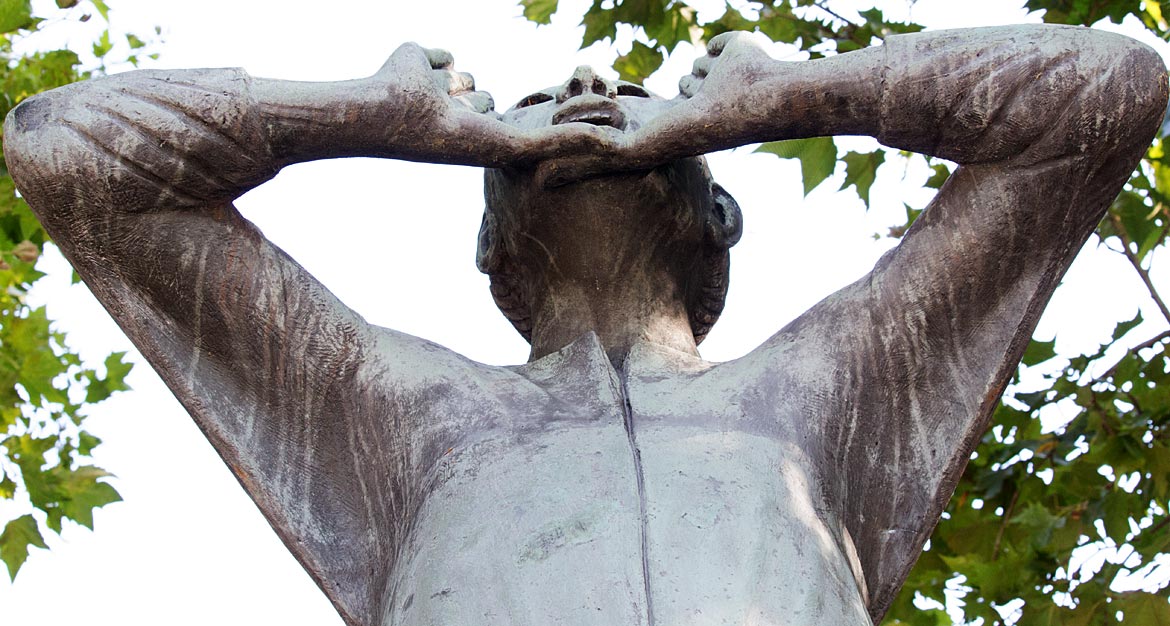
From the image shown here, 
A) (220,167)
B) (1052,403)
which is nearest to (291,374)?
(220,167)

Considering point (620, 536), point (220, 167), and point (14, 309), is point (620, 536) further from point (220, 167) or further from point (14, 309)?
point (14, 309)

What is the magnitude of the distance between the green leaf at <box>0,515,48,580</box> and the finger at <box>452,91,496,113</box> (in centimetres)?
380

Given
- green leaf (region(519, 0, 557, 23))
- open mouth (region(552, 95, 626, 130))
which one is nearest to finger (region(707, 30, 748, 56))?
open mouth (region(552, 95, 626, 130))

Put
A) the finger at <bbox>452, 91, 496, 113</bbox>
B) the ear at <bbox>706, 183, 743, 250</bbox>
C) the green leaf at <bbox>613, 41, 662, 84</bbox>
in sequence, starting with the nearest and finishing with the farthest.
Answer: the finger at <bbox>452, 91, 496, 113</bbox>
the ear at <bbox>706, 183, 743, 250</bbox>
the green leaf at <bbox>613, 41, 662, 84</bbox>

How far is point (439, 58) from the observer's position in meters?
4.29

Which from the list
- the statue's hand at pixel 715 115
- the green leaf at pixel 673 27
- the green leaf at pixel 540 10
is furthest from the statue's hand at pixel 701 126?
the green leaf at pixel 540 10

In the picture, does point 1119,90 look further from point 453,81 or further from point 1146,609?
point 1146,609

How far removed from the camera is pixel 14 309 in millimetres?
8195

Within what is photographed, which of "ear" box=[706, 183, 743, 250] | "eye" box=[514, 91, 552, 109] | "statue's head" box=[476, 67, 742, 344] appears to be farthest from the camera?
"ear" box=[706, 183, 743, 250]

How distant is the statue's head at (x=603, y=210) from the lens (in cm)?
417

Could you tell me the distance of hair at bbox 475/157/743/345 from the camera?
4.54 metres

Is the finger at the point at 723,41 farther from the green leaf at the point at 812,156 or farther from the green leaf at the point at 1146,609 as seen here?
the green leaf at the point at 1146,609

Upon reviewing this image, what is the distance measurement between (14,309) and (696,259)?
4.58 metres

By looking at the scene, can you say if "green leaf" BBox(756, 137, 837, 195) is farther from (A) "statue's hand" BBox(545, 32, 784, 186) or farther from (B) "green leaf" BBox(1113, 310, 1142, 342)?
(A) "statue's hand" BBox(545, 32, 784, 186)
